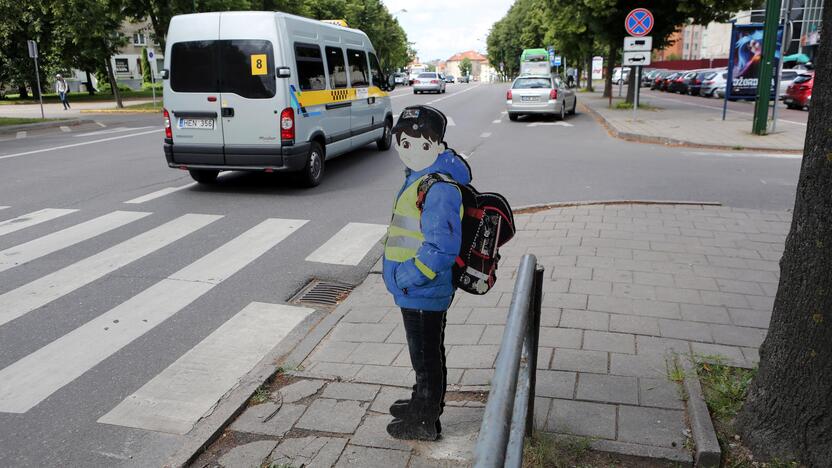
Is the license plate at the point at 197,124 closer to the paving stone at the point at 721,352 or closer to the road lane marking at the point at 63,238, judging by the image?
the road lane marking at the point at 63,238

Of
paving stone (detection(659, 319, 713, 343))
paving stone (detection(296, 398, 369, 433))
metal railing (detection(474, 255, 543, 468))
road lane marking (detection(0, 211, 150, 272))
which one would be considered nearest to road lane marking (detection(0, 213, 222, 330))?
road lane marking (detection(0, 211, 150, 272))

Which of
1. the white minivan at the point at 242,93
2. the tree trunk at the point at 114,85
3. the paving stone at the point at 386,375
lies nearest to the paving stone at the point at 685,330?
the paving stone at the point at 386,375

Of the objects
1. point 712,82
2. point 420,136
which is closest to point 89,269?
point 420,136

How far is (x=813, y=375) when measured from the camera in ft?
9.02

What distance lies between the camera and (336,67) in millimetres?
10898

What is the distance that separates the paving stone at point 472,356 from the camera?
4051 mm

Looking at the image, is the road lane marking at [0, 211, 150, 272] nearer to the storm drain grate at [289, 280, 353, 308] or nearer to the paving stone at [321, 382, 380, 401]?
the storm drain grate at [289, 280, 353, 308]

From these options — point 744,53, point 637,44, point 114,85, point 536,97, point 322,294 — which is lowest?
point 322,294

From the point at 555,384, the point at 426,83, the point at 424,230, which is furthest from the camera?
the point at 426,83

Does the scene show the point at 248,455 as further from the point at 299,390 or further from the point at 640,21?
the point at 640,21

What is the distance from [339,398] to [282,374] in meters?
0.52

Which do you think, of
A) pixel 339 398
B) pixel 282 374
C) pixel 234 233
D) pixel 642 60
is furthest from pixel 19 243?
pixel 642 60

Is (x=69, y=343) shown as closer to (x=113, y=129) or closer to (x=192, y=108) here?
(x=192, y=108)

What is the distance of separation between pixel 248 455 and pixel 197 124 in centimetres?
723
